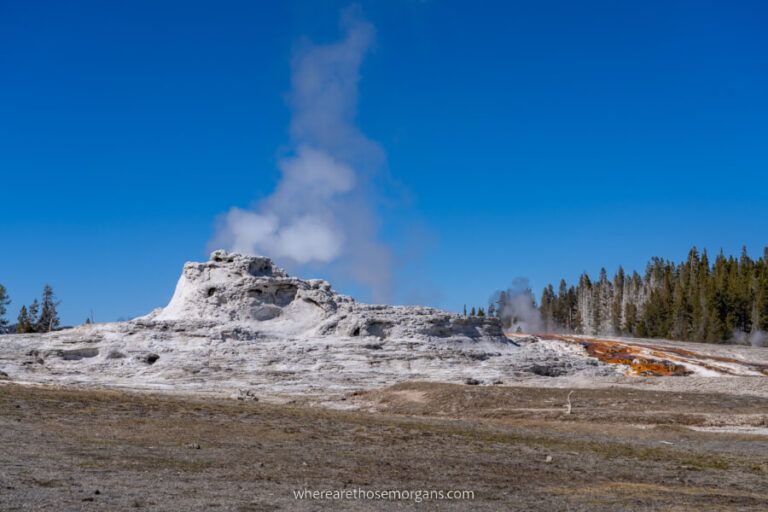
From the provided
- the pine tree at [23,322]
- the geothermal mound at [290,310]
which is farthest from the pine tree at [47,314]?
the geothermal mound at [290,310]

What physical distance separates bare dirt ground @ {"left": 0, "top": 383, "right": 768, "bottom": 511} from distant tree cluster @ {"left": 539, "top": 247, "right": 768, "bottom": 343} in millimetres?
76422

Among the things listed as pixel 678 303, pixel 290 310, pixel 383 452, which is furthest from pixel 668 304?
pixel 383 452

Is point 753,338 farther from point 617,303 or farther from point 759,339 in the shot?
point 617,303

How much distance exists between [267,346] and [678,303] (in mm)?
84036

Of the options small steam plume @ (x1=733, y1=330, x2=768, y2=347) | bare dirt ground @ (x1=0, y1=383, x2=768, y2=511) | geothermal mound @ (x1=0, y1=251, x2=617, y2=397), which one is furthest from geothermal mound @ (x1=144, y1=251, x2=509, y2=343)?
small steam plume @ (x1=733, y1=330, x2=768, y2=347)

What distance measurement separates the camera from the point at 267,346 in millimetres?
46219

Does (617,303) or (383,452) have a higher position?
(617,303)

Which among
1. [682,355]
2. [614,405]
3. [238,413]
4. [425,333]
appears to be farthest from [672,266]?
[238,413]

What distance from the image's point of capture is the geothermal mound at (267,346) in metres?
42.0

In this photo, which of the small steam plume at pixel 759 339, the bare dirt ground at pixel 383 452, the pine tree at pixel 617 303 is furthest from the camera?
the pine tree at pixel 617 303

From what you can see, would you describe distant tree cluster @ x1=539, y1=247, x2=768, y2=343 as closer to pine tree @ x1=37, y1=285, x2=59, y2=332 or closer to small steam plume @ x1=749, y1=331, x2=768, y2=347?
small steam plume @ x1=749, y1=331, x2=768, y2=347

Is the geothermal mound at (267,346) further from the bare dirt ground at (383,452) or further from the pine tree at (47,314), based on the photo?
the pine tree at (47,314)

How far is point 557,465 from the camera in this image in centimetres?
1917

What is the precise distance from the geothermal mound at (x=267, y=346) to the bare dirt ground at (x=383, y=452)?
7.98 metres
